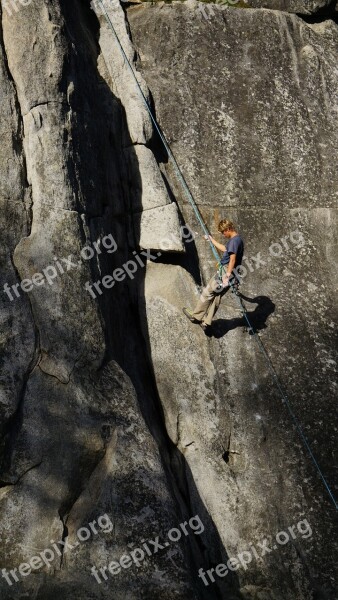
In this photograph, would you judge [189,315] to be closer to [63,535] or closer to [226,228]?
[226,228]

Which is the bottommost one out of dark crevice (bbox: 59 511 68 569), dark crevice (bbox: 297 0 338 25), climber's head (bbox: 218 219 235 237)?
dark crevice (bbox: 59 511 68 569)

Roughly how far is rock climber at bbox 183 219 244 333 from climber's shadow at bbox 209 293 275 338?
18cm

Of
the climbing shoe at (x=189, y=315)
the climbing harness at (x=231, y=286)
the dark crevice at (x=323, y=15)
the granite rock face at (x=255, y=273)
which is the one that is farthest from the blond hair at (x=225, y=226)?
the dark crevice at (x=323, y=15)

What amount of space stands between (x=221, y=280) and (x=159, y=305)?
1.04 meters

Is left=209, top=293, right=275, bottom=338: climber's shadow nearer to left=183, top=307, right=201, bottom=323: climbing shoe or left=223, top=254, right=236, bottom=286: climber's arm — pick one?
left=183, top=307, right=201, bottom=323: climbing shoe

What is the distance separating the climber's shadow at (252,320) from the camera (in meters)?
12.8

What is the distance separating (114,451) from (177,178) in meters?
4.91

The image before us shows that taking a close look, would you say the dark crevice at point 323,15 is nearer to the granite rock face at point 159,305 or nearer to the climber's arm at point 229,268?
the granite rock face at point 159,305

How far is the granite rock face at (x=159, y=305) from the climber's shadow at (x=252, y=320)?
0.03 metres

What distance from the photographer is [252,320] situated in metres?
13.0

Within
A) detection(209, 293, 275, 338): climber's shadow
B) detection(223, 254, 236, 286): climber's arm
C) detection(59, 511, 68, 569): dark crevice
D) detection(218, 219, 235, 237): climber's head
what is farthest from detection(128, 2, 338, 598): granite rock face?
detection(59, 511, 68, 569): dark crevice

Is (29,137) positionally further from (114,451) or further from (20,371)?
(114,451)

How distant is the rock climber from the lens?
12305 millimetres

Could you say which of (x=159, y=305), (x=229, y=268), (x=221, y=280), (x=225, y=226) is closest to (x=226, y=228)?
(x=225, y=226)
